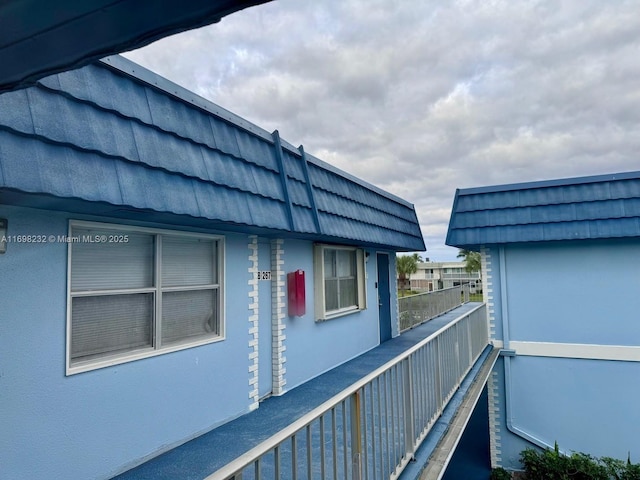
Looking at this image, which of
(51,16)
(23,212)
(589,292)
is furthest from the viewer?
(589,292)

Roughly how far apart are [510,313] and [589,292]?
1596mm

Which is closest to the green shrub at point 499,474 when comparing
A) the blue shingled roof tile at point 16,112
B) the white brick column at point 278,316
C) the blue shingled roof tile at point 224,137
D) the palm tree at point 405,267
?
the white brick column at point 278,316

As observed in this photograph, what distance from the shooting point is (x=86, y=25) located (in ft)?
3.72

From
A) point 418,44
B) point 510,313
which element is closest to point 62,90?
point 418,44

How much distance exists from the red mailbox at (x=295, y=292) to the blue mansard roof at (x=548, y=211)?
4641mm

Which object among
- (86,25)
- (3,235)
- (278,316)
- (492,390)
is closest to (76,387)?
(3,235)

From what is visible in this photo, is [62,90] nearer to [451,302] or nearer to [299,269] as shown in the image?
[299,269]

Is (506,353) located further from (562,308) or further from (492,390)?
(562,308)

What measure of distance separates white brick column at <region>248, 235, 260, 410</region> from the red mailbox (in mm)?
759

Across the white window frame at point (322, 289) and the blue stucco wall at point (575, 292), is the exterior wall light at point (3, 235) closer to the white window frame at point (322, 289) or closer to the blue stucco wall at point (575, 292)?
the white window frame at point (322, 289)

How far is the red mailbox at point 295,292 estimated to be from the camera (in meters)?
5.83

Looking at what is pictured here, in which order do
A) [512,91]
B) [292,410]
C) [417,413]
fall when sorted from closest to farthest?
[417,413] < [292,410] < [512,91]

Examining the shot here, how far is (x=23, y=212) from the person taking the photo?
2.85 m

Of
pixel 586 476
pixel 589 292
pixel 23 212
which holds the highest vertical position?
pixel 23 212
